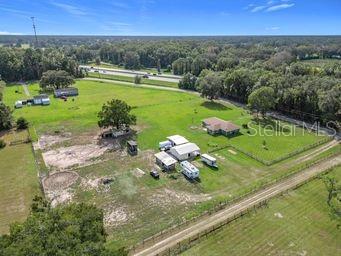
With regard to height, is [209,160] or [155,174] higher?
[209,160]

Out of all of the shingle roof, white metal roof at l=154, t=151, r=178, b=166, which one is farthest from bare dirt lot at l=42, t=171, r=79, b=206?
the shingle roof

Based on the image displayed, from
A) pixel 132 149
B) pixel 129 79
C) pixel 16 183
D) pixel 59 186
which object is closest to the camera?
pixel 59 186

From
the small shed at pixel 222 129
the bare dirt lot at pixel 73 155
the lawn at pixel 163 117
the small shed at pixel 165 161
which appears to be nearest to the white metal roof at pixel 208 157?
the small shed at pixel 165 161

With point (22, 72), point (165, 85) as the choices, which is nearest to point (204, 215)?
point (165, 85)

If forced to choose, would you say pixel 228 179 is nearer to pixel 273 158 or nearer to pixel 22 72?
pixel 273 158

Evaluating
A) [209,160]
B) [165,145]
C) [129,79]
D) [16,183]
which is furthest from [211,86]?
[16,183]

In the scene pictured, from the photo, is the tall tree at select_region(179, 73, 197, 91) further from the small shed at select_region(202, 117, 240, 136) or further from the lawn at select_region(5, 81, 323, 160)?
the small shed at select_region(202, 117, 240, 136)

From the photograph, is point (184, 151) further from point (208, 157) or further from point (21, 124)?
point (21, 124)

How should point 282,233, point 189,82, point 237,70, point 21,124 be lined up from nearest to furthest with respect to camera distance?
point 282,233 < point 21,124 < point 237,70 < point 189,82
